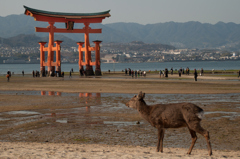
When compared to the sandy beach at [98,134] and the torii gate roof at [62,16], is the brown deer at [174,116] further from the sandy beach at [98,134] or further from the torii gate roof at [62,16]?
the torii gate roof at [62,16]

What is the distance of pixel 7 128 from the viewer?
13.6 m

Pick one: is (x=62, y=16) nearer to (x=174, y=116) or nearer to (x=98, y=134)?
(x=98, y=134)

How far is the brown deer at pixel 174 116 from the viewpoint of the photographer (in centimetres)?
889

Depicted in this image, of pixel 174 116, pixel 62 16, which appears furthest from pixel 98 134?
pixel 62 16

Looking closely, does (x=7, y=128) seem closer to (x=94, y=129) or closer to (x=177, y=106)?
(x=94, y=129)

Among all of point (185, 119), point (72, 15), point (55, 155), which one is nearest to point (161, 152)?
point (185, 119)

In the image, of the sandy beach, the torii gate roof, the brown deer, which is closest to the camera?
the brown deer

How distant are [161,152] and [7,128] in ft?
22.8

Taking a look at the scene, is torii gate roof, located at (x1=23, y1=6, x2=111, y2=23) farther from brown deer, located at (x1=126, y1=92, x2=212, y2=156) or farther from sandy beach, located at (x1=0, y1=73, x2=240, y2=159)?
brown deer, located at (x1=126, y1=92, x2=212, y2=156)

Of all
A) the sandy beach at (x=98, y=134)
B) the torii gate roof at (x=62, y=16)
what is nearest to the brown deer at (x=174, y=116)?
the sandy beach at (x=98, y=134)

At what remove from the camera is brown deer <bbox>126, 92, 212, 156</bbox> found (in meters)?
8.89

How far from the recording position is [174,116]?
9219 millimetres

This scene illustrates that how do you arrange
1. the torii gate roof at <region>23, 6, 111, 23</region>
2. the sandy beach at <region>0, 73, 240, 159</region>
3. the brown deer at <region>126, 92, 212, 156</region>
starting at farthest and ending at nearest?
the torii gate roof at <region>23, 6, 111, 23</region> < the sandy beach at <region>0, 73, 240, 159</region> < the brown deer at <region>126, 92, 212, 156</region>

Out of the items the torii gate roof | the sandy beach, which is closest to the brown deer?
the sandy beach
